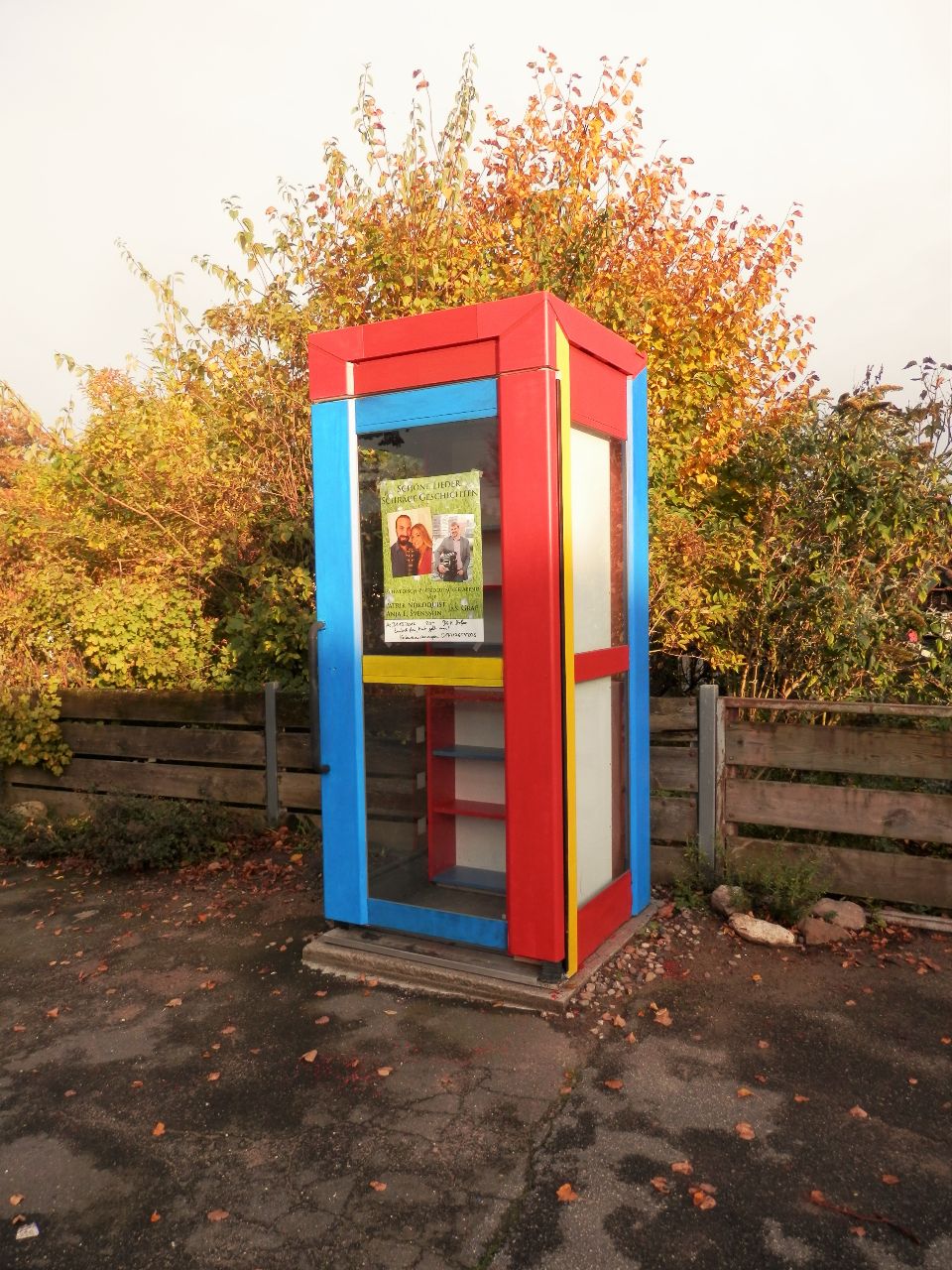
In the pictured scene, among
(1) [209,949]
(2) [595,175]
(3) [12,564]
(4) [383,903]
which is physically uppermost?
(2) [595,175]

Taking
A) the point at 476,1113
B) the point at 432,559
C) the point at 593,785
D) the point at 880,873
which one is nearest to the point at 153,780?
the point at 432,559

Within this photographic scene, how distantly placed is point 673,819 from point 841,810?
93 cm

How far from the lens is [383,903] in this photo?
184 inches

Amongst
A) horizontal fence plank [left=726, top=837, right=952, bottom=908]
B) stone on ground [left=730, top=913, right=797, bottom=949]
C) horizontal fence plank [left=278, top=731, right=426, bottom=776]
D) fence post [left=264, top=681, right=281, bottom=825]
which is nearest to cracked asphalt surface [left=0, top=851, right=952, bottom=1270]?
stone on ground [left=730, top=913, right=797, bottom=949]

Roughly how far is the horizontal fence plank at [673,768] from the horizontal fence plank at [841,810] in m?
0.21

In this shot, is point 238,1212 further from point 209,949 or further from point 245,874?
point 245,874

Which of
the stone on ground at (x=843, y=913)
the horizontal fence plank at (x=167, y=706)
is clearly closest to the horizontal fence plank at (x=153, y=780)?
the horizontal fence plank at (x=167, y=706)

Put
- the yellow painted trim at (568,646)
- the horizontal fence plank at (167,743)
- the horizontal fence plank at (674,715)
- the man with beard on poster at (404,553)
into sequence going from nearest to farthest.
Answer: the yellow painted trim at (568,646), the man with beard on poster at (404,553), the horizontal fence plank at (674,715), the horizontal fence plank at (167,743)

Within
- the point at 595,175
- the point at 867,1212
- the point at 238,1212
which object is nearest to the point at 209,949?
the point at 238,1212

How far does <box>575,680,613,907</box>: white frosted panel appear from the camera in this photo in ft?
14.4

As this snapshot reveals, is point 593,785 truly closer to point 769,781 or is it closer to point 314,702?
point 769,781

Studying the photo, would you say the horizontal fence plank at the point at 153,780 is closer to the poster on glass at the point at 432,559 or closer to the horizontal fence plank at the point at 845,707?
the poster on glass at the point at 432,559

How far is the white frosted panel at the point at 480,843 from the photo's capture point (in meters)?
4.90

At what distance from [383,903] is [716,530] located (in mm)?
3378
